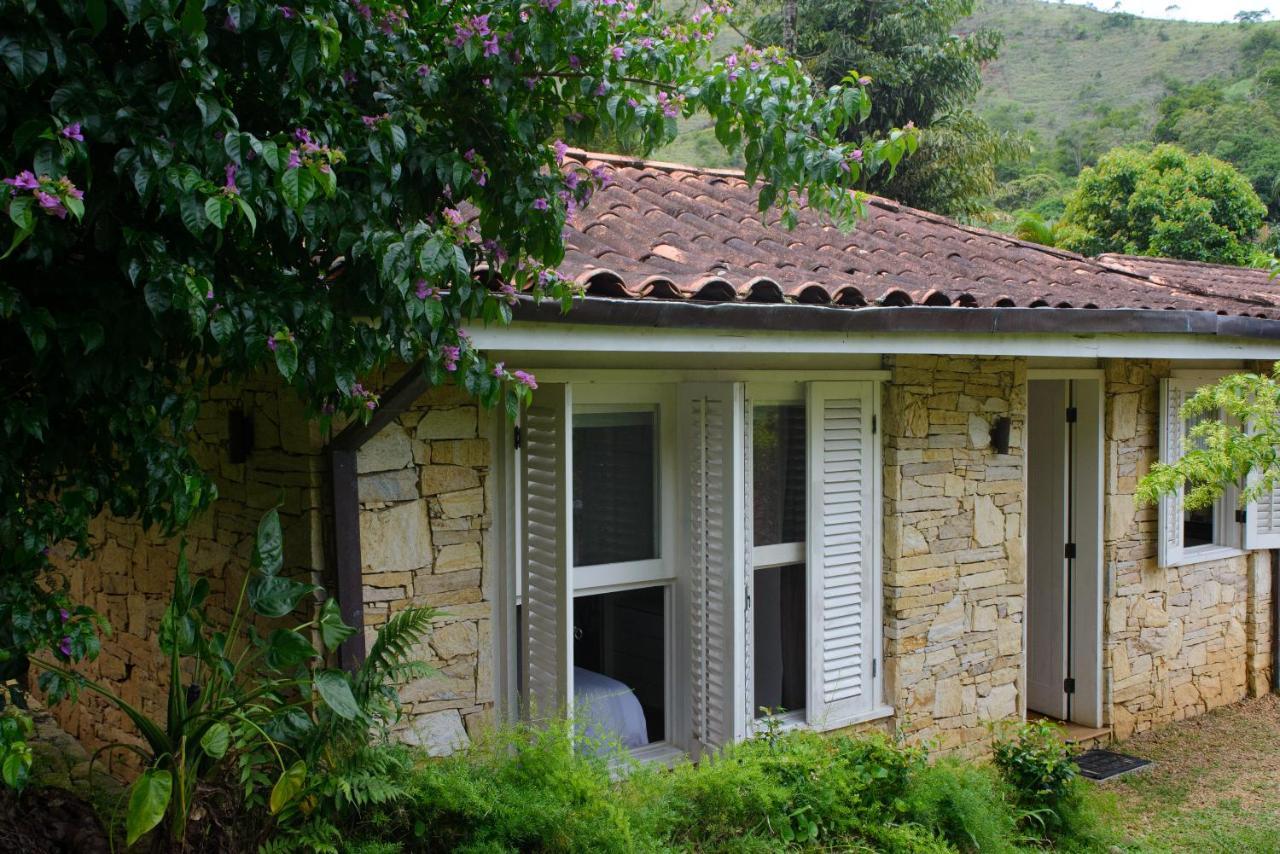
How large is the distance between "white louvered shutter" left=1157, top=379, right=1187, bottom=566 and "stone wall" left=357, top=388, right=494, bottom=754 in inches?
196

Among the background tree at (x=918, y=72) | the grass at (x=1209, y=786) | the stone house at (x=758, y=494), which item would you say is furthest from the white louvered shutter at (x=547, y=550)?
the background tree at (x=918, y=72)

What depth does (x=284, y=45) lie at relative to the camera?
9.77 ft

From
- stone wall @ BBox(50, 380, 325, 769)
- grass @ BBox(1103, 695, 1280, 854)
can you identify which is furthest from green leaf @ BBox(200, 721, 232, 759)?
grass @ BBox(1103, 695, 1280, 854)

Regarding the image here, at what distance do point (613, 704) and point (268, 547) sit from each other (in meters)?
2.15

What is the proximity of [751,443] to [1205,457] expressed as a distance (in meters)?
2.14

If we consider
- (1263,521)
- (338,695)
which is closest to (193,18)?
(338,695)

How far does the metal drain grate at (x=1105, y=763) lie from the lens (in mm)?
7004

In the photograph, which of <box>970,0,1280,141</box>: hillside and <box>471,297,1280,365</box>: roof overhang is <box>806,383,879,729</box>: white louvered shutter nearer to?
<box>471,297,1280,365</box>: roof overhang

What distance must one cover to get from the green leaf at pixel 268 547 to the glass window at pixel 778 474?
2.56 m

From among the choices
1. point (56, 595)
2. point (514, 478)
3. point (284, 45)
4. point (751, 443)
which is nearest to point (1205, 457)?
point (751, 443)

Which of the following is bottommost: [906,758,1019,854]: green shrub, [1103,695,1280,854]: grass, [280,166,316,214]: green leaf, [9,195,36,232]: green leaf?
[1103,695,1280,854]: grass

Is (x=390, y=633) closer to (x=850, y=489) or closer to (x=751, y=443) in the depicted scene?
(x=751, y=443)

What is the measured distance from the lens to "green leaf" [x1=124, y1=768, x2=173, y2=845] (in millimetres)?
3408

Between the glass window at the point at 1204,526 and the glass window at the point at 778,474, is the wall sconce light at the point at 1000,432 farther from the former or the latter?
the glass window at the point at 1204,526
